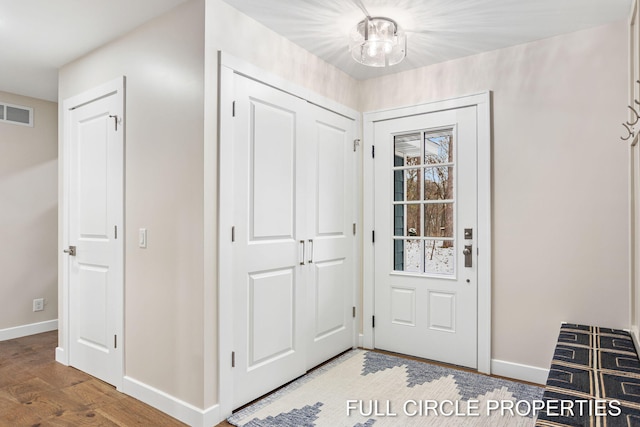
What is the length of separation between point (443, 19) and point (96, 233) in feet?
9.16

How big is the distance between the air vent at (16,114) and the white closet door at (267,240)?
2.96m

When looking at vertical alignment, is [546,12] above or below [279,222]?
above

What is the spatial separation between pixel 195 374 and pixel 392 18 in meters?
2.42

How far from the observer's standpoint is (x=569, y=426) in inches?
50.3

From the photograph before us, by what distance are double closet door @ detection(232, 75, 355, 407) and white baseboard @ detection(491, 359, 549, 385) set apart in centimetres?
118

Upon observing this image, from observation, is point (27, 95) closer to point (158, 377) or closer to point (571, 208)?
point (158, 377)

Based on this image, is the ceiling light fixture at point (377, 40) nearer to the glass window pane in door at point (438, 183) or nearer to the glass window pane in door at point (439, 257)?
the glass window pane in door at point (438, 183)

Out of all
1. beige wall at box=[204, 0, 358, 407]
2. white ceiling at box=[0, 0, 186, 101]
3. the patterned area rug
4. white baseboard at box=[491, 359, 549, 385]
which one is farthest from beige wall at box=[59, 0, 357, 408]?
white baseboard at box=[491, 359, 549, 385]

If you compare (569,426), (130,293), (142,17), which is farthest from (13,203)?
(569,426)

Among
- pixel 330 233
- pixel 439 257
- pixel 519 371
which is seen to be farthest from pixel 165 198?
pixel 519 371

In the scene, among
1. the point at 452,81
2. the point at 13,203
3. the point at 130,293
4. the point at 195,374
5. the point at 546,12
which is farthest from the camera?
the point at 13,203

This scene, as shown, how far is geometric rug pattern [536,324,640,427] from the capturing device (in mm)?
1337

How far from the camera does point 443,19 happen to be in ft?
8.06

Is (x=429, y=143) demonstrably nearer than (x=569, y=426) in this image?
No
